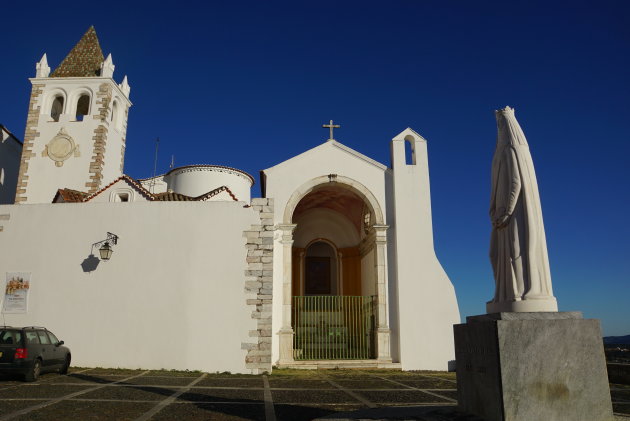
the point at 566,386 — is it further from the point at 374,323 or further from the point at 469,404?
the point at 374,323

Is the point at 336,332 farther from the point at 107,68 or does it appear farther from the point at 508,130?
the point at 107,68

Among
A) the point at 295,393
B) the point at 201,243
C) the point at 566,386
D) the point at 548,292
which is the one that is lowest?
the point at 295,393

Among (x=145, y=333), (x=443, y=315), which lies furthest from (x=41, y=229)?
(x=443, y=315)

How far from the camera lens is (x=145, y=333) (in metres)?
11.6

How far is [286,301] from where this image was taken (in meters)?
13.6

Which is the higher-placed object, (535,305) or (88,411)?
(535,305)

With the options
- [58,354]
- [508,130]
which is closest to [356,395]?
[508,130]

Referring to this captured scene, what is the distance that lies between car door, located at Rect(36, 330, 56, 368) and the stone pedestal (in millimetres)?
8826

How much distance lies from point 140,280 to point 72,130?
13.1 metres

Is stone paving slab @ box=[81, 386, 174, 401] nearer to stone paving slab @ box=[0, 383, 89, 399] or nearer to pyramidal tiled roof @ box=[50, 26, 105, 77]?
stone paving slab @ box=[0, 383, 89, 399]

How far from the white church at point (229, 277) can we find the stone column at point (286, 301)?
0.03 meters

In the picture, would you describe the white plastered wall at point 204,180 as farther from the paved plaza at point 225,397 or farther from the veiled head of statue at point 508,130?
the veiled head of statue at point 508,130

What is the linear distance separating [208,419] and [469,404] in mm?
3109

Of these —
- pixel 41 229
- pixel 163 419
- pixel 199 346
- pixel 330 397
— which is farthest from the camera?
pixel 41 229
